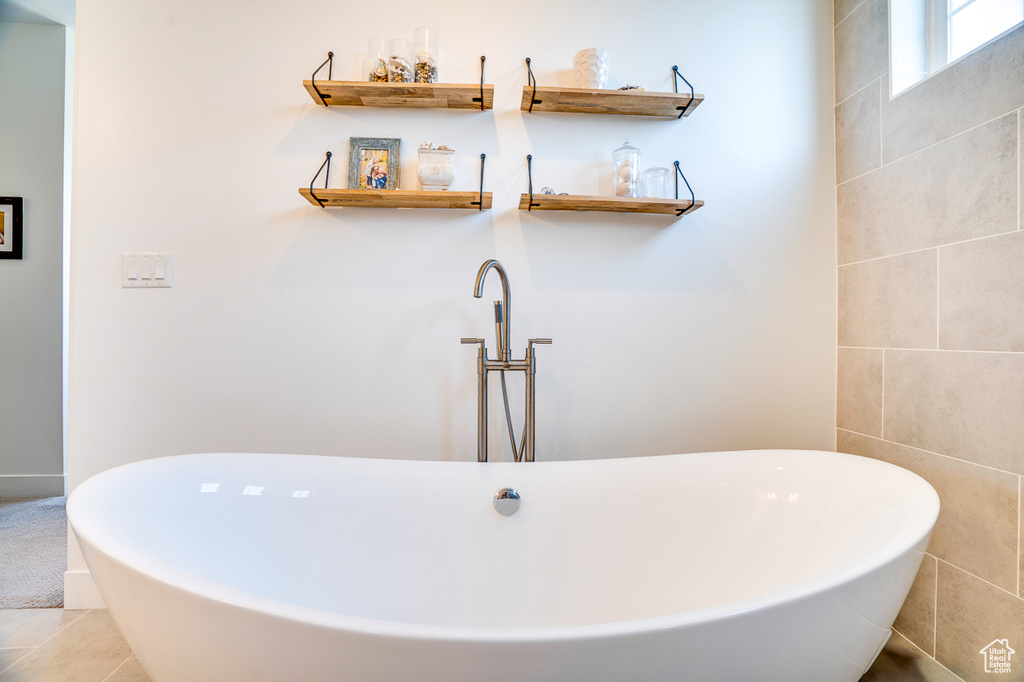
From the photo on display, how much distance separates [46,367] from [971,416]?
3.84 meters

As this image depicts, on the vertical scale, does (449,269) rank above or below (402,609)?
above

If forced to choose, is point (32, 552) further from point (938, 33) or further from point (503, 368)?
point (938, 33)

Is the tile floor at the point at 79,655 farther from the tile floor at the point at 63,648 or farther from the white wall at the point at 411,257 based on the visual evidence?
the white wall at the point at 411,257

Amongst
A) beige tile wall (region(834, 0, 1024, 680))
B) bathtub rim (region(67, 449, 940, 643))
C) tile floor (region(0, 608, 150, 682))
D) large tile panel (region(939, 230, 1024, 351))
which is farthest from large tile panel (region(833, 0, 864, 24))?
tile floor (region(0, 608, 150, 682))

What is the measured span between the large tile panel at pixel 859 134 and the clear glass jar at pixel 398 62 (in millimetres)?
1420

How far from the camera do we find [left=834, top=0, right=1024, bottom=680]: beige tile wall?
1.15 metres

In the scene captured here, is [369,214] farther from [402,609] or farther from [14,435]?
[14,435]

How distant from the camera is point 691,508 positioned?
1306mm

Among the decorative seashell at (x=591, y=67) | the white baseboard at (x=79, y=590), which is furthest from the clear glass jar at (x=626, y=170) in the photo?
the white baseboard at (x=79, y=590)

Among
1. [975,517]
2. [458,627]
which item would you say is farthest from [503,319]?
[975,517]

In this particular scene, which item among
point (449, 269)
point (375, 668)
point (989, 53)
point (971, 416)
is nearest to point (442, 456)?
point (449, 269)

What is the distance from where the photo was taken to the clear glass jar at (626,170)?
160cm

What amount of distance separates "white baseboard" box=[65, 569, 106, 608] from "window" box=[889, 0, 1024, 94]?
283 cm

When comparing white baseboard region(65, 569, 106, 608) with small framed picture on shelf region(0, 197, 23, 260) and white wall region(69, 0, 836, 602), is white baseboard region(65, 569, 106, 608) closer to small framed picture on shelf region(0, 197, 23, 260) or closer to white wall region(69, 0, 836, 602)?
white wall region(69, 0, 836, 602)
